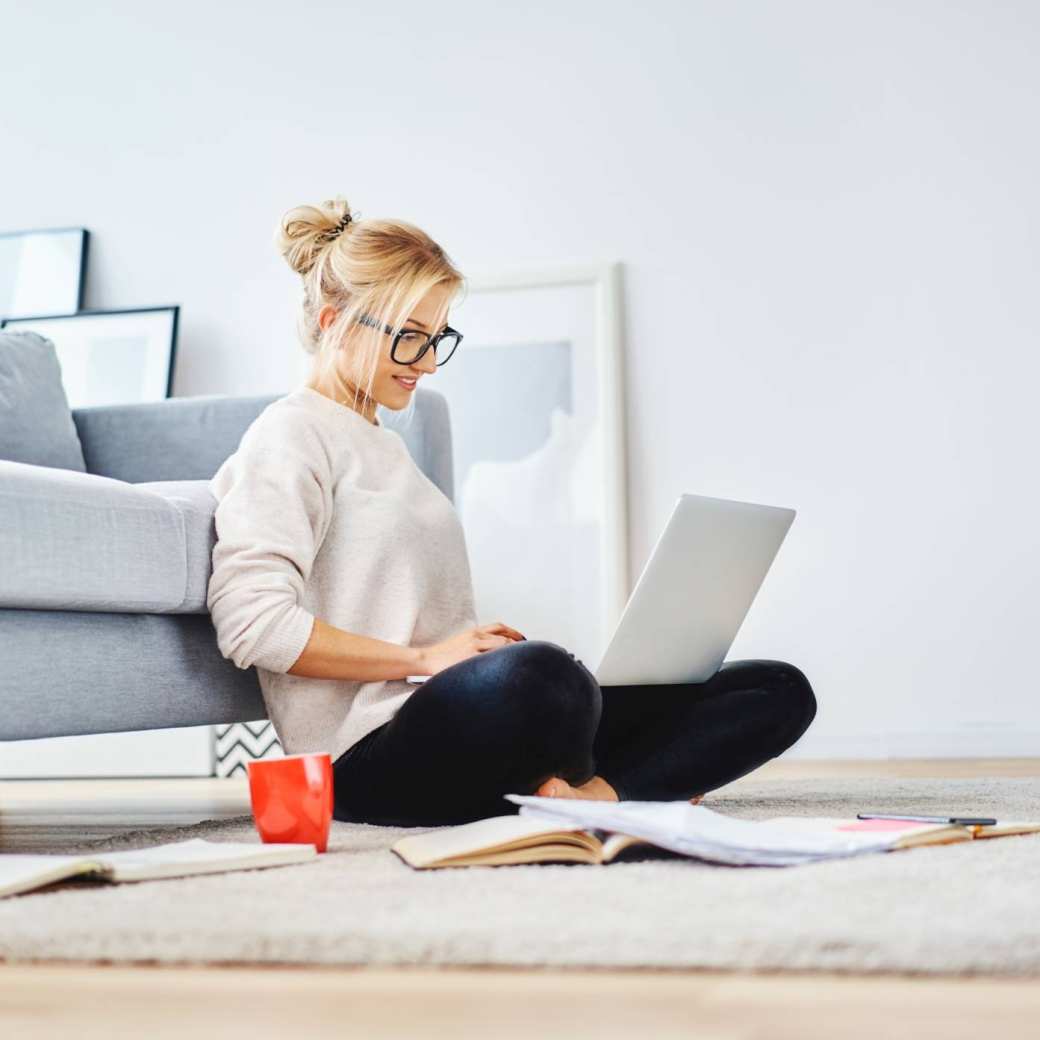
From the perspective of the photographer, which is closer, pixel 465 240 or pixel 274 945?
pixel 274 945

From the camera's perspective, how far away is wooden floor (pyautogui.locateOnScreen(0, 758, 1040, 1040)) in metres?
0.71

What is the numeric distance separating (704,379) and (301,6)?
1.54 meters

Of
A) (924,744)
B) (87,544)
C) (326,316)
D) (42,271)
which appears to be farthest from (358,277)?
(42,271)

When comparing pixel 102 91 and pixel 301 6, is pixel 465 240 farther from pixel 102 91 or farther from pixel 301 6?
pixel 102 91

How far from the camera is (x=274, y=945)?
0.88 m

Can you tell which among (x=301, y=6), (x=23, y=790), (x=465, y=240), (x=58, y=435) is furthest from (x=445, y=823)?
(x=301, y=6)

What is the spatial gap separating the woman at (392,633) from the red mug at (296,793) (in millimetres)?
198

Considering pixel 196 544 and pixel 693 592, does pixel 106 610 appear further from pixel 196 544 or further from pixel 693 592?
pixel 693 592

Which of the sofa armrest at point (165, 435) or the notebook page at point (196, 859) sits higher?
the sofa armrest at point (165, 435)

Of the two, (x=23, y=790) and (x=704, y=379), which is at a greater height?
(x=704, y=379)

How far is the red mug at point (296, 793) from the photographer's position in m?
1.35

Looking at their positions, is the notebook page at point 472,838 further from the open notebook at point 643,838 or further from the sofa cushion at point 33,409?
the sofa cushion at point 33,409

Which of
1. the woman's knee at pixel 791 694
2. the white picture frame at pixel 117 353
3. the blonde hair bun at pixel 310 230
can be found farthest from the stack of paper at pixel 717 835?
the white picture frame at pixel 117 353

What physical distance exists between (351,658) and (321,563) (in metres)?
0.17
